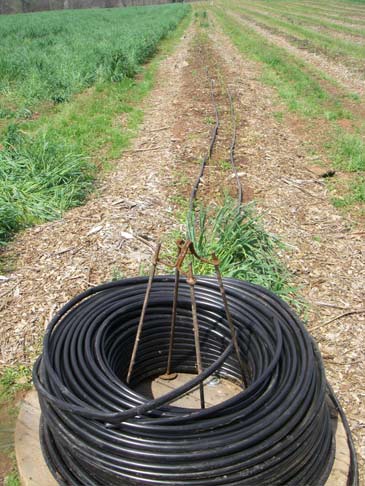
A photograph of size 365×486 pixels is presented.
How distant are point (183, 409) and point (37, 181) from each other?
3.88m

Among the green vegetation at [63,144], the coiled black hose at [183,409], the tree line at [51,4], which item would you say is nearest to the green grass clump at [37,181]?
the green vegetation at [63,144]

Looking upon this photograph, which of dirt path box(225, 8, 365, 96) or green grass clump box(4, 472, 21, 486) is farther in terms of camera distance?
dirt path box(225, 8, 365, 96)

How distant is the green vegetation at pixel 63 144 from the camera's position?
5.30m

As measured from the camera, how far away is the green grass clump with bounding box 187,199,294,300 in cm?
415

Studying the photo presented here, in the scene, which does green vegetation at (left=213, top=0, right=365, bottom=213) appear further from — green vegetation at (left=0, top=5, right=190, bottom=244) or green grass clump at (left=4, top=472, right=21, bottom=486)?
green grass clump at (left=4, top=472, right=21, bottom=486)

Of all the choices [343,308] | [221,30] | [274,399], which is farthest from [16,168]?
[221,30]

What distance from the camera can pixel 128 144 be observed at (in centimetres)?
756

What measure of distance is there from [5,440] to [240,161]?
508 cm

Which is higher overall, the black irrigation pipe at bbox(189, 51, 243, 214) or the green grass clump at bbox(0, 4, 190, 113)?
the green grass clump at bbox(0, 4, 190, 113)

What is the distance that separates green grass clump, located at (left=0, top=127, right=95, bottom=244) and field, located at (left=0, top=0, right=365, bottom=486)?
17 millimetres

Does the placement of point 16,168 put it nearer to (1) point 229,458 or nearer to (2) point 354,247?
(2) point 354,247

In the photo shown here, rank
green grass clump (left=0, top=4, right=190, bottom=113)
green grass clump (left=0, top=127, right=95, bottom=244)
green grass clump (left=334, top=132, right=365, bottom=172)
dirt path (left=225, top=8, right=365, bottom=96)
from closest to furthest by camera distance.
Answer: green grass clump (left=0, top=127, right=95, bottom=244), green grass clump (left=334, top=132, right=365, bottom=172), green grass clump (left=0, top=4, right=190, bottom=113), dirt path (left=225, top=8, right=365, bottom=96)

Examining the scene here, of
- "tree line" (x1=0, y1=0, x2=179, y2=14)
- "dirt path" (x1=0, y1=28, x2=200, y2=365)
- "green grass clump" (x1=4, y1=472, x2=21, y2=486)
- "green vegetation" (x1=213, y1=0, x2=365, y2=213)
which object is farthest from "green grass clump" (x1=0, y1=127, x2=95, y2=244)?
"tree line" (x1=0, y1=0, x2=179, y2=14)

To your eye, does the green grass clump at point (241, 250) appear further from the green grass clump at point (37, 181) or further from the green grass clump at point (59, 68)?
the green grass clump at point (59, 68)
